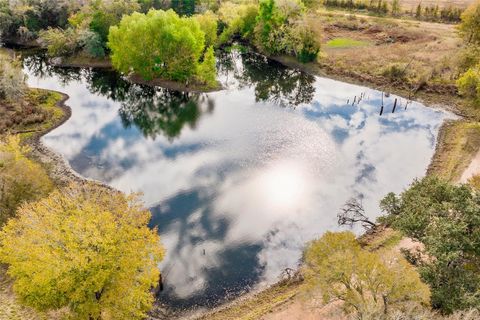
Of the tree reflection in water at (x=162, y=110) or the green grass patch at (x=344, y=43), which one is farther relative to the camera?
the green grass patch at (x=344, y=43)

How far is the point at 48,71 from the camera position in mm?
85750

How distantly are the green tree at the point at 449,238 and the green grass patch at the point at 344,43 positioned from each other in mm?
69854

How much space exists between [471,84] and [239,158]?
34380 millimetres

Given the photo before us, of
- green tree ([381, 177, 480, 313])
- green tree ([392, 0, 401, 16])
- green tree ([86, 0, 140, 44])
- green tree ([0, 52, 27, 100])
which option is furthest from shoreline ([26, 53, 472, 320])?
green tree ([392, 0, 401, 16])

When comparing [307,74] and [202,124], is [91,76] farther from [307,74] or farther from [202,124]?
[307,74]

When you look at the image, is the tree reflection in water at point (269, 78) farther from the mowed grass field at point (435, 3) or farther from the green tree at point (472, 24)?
the mowed grass field at point (435, 3)

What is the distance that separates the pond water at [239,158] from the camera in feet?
130

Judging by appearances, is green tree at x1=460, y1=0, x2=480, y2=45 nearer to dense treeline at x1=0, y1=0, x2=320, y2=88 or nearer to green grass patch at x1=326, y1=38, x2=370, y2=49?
green grass patch at x1=326, y1=38, x2=370, y2=49

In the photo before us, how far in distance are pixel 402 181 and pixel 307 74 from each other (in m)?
39.9

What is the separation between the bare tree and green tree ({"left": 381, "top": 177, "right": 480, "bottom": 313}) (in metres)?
10.7

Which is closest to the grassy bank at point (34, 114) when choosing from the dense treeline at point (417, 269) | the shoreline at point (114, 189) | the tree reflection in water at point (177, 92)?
the shoreline at point (114, 189)

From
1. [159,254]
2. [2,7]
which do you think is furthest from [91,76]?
[159,254]

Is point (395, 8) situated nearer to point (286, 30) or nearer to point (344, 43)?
point (344, 43)

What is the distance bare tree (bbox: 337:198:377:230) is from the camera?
140ft
